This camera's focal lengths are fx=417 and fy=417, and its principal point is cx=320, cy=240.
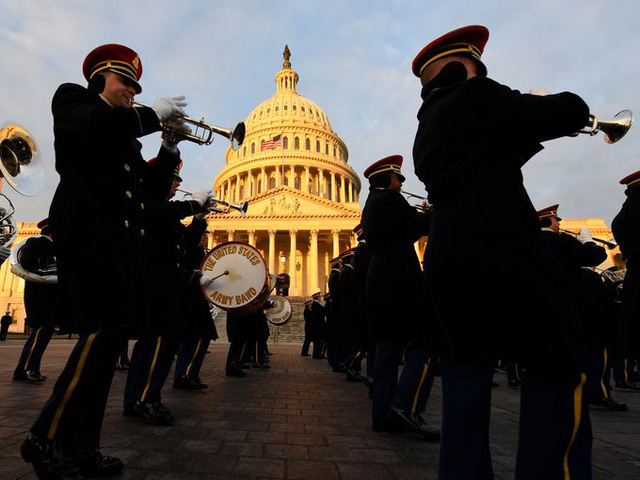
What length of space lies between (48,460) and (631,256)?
578cm

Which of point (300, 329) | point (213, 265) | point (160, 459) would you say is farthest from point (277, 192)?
point (160, 459)

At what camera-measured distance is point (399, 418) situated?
12.4ft

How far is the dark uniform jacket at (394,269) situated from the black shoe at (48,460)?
2.85 m

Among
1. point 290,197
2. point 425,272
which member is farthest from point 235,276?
point 290,197

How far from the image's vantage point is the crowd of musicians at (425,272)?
1.72 metres

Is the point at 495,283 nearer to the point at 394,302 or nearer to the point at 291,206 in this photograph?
the point at 394,302

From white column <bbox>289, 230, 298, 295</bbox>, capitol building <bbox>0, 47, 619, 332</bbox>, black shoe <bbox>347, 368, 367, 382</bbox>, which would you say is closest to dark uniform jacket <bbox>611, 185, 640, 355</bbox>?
black shoe <bbox>347, 368, 367, 382</bbox>

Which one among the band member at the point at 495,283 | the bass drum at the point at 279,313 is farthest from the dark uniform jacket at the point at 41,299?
the bass drum at the point at 279,313

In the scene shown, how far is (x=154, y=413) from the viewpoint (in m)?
3.88

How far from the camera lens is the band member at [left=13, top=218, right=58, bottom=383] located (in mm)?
6848

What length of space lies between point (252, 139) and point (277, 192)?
29505mm

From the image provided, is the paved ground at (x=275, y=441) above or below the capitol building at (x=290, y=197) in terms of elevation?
below

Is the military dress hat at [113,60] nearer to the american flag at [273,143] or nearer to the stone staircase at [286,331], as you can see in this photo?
the stone staircase at [286,331]

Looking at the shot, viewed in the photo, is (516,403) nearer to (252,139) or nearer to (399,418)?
(399,418)
